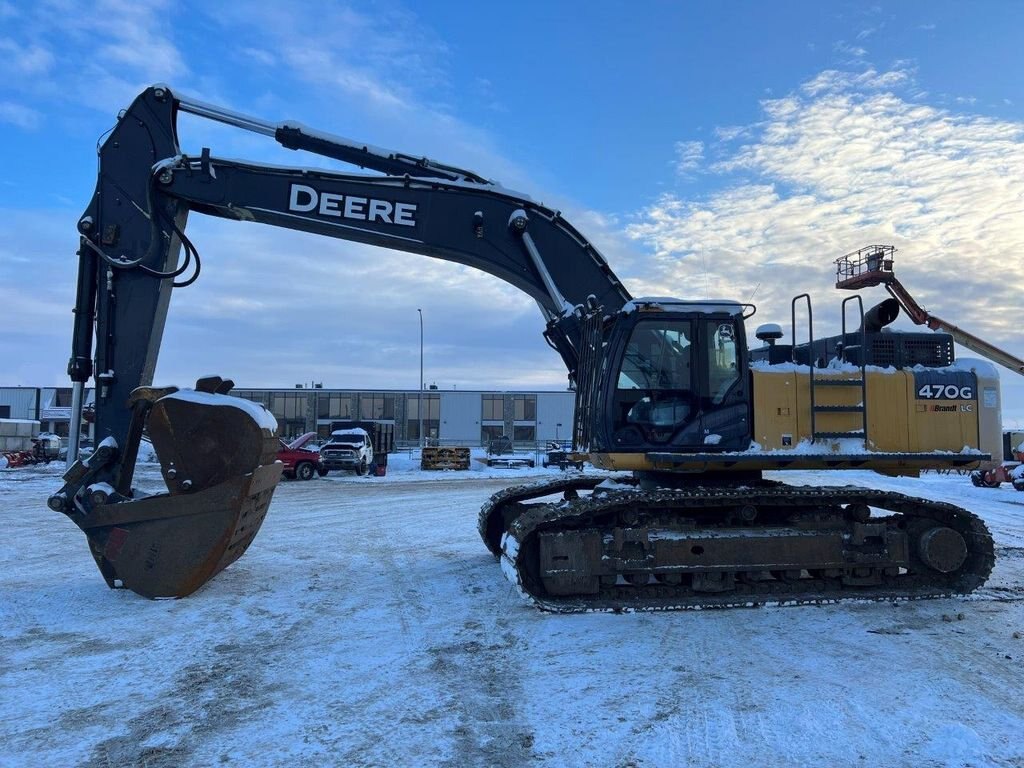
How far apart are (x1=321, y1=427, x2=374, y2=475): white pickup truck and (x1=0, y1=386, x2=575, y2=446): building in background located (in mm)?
36212

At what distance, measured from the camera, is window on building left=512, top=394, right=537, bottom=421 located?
70.4 metres

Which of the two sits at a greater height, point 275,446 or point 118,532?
point 275,446

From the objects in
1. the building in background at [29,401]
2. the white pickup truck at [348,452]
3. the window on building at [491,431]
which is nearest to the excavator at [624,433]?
the white pickup truck at [348,452]

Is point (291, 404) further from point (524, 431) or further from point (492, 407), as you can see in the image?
point (524, 431)

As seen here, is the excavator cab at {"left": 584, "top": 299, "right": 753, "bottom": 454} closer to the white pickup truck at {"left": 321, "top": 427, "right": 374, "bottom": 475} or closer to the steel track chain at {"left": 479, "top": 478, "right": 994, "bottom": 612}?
the steel track chain at {"left": 479, "top": 478, "right": 994, "bottom": 612}

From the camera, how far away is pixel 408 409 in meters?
72.8

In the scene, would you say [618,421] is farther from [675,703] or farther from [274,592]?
[274,592]

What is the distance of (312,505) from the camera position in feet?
55.8

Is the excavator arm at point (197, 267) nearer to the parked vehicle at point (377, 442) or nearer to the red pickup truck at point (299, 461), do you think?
the red pickup truck at point (299, 461)

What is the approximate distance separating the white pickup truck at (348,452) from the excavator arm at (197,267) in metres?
22.0

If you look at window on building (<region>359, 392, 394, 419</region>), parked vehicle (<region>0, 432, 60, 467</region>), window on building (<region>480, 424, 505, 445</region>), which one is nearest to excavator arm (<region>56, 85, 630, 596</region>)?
parked vehicle (<region>0, 432, 60, 467</region>)

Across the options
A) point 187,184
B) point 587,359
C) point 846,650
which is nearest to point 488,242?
point 587,359

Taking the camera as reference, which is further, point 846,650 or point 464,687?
point 846,650

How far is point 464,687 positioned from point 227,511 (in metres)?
3.16
